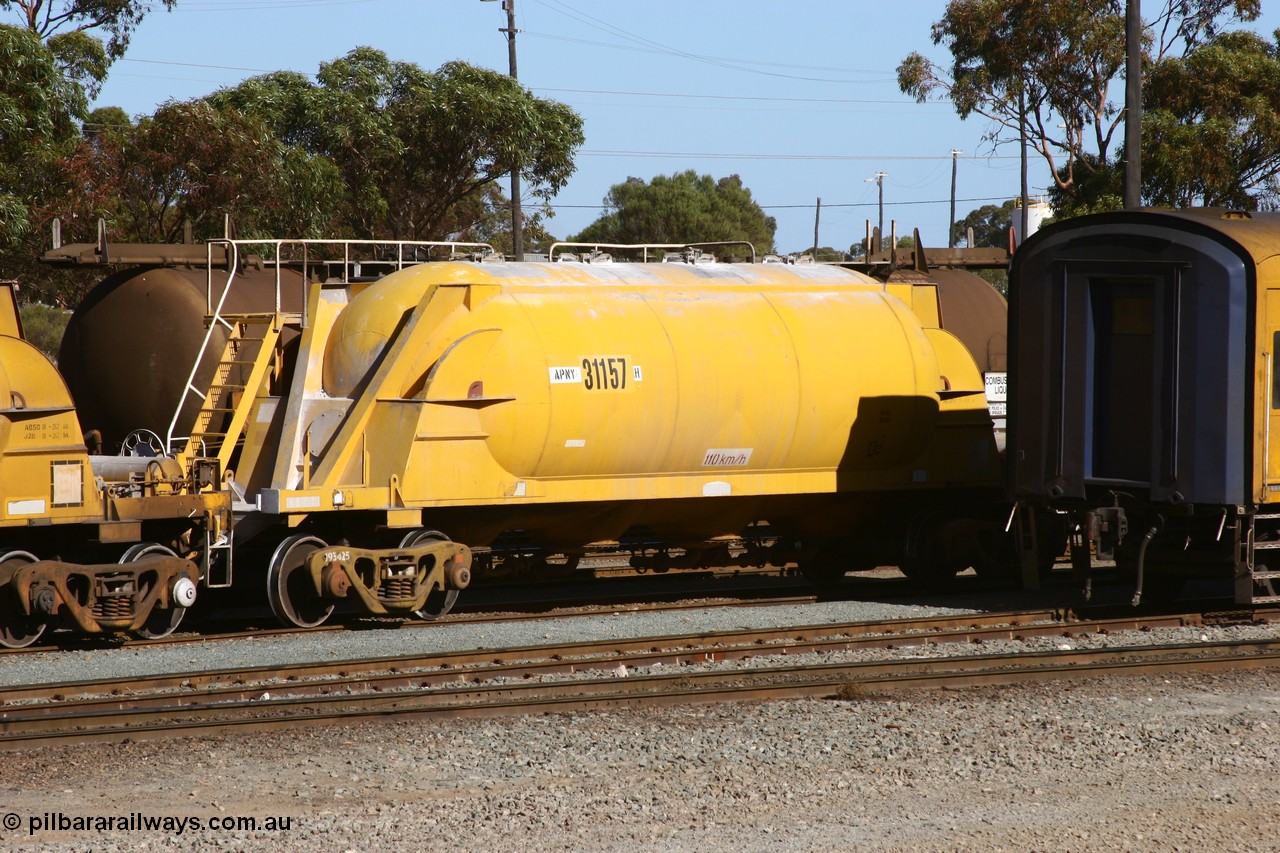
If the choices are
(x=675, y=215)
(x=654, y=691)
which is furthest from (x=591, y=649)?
(x=675, y=215)

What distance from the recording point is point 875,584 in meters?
17.0

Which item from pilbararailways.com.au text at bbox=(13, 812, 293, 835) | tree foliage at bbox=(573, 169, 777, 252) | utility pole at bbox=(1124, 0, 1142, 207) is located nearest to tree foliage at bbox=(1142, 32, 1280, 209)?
utility pole at bbox=(1124, 0, 1142, 207)

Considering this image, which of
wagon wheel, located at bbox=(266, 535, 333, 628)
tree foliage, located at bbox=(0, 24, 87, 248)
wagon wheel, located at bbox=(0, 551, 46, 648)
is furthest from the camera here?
tree foliage, located at bbox=(0, 24, 87, 248)

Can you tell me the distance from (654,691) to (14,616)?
18.4ft

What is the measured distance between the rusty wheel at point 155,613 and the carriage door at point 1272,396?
921 centimetres

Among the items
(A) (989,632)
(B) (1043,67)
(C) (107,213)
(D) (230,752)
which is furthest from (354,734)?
(B) (1043,67)

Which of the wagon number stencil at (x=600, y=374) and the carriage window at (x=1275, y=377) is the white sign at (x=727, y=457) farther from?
the carriage window at (x=1275, y=377)

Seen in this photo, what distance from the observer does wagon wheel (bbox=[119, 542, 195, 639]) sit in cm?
1281

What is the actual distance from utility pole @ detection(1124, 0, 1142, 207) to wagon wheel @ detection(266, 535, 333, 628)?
1251 cm

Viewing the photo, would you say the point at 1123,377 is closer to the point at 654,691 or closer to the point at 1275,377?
the point at 1275,377

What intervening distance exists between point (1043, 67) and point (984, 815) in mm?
32769

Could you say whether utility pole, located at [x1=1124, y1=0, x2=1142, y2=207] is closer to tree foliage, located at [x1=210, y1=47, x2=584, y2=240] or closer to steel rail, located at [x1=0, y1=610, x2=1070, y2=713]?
steel rail, located at [x1=0, y1=610, x2=1070, y2=713]

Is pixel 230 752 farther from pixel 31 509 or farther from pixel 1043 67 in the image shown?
pixel 1043 67

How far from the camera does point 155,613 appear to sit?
13.1 metres
